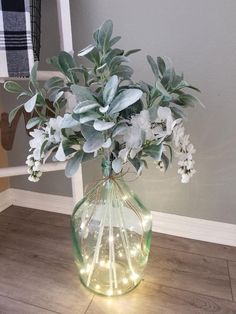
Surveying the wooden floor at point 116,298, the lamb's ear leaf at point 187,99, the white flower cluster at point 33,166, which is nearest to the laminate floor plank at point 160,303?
the wooden floor at point 116,298

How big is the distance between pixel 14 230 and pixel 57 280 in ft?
1.12

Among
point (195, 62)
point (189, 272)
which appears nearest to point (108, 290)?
point (189, 272)

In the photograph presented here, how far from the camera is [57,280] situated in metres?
0.79

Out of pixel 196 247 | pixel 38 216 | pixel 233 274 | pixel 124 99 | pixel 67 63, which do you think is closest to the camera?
pixel 124 99

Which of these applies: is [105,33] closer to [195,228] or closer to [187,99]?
[187,99]

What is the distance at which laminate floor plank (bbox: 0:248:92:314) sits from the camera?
71 centimetres

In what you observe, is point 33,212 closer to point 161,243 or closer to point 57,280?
point 57,280

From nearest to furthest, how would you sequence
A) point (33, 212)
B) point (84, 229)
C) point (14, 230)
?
point (84, 229) → point (14, 230) → point (33, 212)

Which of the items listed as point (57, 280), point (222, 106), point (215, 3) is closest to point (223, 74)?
point (222, 106)

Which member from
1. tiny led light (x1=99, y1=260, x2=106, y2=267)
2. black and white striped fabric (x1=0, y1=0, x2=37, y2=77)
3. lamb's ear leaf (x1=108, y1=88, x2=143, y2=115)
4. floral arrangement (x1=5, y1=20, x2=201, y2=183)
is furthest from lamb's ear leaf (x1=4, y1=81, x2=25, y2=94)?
tiny led light (x1=99, y1=260, x2=106, y2=267)

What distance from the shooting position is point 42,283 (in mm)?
775

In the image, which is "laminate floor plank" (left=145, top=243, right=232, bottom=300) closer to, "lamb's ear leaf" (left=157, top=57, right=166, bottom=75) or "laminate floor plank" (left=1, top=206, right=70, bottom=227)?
"laminate floor plank" (left=1, top=206, right=70, bottom=227)

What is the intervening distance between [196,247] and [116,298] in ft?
1.14

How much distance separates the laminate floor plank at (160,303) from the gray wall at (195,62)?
0.29 metres
